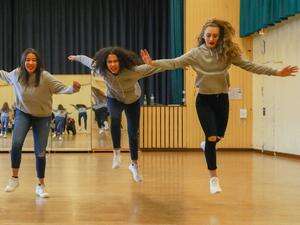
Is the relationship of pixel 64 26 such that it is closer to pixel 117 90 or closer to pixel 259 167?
pixel 259 167

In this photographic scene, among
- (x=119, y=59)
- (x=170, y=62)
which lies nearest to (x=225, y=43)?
(x=170, y=62)

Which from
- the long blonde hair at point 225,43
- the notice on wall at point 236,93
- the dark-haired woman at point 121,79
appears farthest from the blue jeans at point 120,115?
the notice on wall at point 236,93

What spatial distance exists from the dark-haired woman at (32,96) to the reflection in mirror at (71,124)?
24.1 ft

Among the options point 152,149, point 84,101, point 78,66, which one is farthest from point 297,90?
point 78,66

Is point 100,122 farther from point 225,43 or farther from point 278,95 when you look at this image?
point 225,43

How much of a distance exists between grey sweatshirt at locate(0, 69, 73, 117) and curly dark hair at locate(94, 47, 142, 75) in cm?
54

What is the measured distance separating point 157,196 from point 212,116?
1355 millimetres

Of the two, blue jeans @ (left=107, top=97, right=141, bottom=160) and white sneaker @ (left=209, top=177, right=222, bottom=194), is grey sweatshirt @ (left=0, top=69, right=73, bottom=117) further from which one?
white sneaker @ (left=209, top=177, right=222, bottom=194)

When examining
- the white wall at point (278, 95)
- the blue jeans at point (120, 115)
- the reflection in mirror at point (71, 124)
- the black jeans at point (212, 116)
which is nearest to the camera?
the black jeans at point (212, 116)

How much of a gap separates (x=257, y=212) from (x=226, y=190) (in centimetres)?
143

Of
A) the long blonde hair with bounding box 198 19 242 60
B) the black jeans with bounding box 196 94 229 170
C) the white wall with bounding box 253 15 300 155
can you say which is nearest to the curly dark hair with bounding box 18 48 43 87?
the black jeans with bounding box 196 94 229 170

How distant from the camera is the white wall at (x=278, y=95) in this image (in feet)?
35.0

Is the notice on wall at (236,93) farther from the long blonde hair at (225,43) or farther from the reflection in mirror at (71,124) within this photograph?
the long blonde hair at (225,43)

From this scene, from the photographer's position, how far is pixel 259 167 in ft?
30.0
